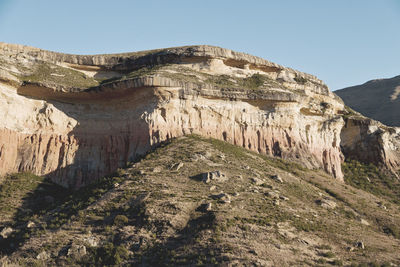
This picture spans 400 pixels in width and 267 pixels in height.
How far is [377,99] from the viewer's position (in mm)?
125375

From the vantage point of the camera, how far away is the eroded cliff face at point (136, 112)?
4556 cm

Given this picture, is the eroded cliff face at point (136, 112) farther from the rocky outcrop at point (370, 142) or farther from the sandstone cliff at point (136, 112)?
the rocky outcrop at point (370, 142)

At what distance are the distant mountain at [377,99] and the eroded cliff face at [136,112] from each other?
6011 cm

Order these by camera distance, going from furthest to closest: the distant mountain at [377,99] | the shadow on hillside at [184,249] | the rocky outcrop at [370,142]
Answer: the distant mountain at [377,99], the rocky outcrop at [370,142], the shadow on hillside at [184,249]

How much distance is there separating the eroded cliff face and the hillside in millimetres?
3764

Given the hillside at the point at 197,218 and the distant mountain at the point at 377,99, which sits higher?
the distant mountain at the point at 377,99

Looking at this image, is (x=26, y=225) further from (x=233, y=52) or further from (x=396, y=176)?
(x=396, y=176)

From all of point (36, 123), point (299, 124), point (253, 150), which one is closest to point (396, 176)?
point (299, 124)

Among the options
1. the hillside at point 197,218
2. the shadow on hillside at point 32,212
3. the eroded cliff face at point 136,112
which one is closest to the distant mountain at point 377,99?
the eroded cliff face at point 136,112

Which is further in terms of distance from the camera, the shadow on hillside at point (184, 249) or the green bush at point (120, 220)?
the green bush at point (120, 220)

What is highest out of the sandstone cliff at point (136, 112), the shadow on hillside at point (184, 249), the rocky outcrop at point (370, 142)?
the sandstone cliff at point (136, 112)

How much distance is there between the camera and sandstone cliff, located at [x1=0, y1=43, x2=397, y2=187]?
4556 centimetres

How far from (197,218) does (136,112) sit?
798 inches

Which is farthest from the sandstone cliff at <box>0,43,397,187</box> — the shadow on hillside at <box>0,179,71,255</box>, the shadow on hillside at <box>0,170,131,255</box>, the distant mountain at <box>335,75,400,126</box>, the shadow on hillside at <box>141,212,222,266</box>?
the distant mountain at <box>335,75,400,126</box>
